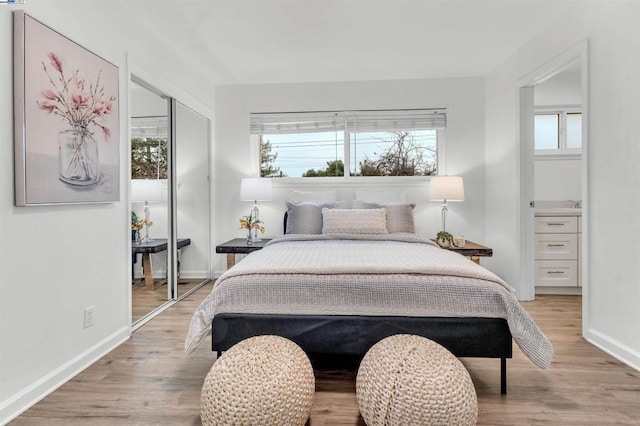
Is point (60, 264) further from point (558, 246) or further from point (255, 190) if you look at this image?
→ point (558, 246)

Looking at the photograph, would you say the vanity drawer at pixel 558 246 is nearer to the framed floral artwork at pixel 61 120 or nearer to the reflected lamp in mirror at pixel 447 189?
the reflected lamp in mirror at pixel 447 189

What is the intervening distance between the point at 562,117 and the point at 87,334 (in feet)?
16.7

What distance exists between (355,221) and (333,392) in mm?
1817

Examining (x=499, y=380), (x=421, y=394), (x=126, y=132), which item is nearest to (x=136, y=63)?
(x=126, y=132)

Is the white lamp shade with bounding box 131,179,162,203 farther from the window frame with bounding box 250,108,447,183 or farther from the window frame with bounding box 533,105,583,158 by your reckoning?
the window frame with bounding box 533,105,583,158

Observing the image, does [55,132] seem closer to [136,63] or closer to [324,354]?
[136,63]

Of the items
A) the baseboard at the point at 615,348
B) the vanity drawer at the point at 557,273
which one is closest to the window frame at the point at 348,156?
the vanity drawer at the point at 557,273

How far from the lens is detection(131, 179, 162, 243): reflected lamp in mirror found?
3029 millimetres

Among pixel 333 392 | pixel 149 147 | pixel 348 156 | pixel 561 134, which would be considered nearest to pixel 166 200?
pixel 149 147

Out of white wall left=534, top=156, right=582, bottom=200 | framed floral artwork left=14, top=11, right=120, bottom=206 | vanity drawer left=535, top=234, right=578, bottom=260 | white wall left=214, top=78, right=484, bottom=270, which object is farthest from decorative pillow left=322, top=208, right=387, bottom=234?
white wall left=534, top=156, right=582, bottom=200

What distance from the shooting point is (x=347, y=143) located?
15.3 feet

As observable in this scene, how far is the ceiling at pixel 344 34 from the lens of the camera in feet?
9.32

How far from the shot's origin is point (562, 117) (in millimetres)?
4402

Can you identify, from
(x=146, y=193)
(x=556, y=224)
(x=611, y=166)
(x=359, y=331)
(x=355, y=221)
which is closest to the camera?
(x=359, y=331)
